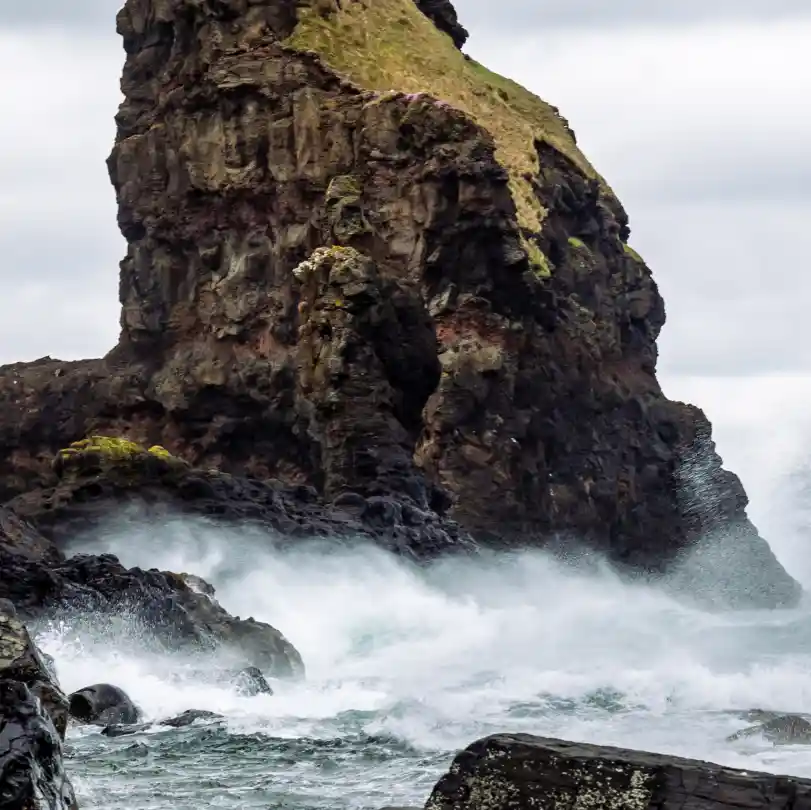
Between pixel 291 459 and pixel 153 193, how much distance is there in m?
13.2

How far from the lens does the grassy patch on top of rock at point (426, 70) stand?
2296 inches

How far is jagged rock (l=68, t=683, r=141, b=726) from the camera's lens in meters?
16.2

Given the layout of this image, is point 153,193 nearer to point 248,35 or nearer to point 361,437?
point 248,35

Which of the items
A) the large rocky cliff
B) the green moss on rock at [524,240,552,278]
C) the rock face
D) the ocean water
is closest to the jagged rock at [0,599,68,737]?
the ocean water

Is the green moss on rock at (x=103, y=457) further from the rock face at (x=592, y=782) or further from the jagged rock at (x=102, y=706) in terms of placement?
the rock face at (x=592, y=782)

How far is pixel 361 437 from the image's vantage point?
42219 mm

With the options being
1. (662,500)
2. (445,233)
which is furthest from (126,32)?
(662,500)

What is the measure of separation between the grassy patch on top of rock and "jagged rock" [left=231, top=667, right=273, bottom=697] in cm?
3914

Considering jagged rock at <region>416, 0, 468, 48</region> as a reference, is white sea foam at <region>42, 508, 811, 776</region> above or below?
below

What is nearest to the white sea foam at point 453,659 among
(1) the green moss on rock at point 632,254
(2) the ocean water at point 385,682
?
(2) the ocean water at point 385,682

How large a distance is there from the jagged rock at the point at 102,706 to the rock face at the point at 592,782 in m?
9.03

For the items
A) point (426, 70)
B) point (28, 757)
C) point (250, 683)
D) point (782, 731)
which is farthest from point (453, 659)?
point (426, 70)

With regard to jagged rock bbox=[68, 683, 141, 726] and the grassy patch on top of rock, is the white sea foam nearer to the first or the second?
jagged rock bbox=[68, 683, 141, 726]

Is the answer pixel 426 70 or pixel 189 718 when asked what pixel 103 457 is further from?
pixel 426 70
